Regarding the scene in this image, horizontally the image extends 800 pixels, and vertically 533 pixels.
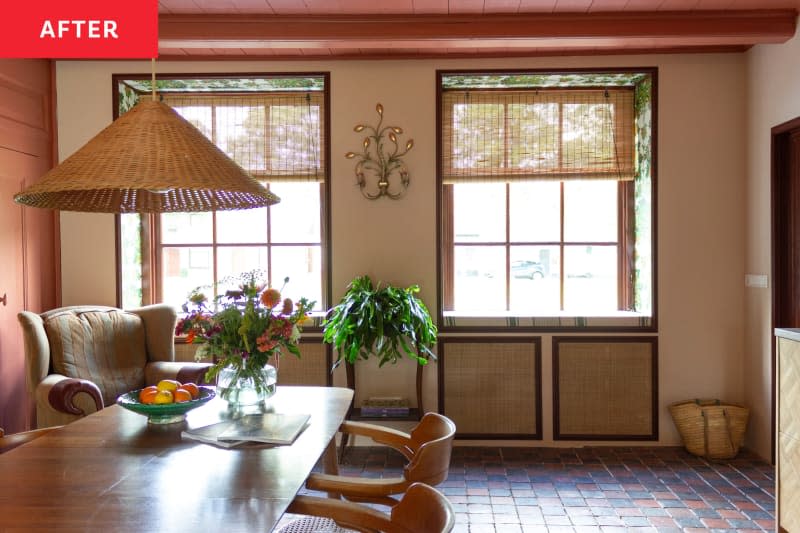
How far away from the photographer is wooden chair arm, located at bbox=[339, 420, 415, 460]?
6.93ft

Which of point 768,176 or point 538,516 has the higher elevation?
point 768,176

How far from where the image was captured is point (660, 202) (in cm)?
427

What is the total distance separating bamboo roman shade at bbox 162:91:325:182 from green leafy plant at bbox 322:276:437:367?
1.10 metres

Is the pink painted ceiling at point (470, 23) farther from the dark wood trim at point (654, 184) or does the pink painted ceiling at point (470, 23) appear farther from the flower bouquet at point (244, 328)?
the flower bouquet at point (244, 328)

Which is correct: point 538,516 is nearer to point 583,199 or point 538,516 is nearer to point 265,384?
point 265,384

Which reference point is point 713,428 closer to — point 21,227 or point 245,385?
point 245,385

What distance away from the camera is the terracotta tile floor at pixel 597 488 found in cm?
307

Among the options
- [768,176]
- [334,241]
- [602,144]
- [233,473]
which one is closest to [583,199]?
[602,144]

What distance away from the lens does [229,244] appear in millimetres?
4691

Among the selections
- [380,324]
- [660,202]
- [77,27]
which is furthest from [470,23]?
[77,27]

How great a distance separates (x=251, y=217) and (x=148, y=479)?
10.6 feet

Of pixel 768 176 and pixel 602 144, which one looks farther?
pixel 602 144

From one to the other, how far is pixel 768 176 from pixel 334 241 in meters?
2.89

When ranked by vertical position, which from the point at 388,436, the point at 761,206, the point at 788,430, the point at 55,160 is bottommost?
the point at 788,430
